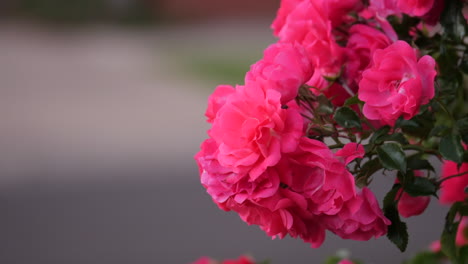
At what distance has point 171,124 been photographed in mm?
5855

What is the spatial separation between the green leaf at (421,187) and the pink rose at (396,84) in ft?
0.26

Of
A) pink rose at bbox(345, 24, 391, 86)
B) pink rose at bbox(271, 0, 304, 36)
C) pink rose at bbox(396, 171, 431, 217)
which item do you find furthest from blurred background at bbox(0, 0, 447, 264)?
pink rose at bbox(271, 0, 304, 36)

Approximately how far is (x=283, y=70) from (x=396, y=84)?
110mm

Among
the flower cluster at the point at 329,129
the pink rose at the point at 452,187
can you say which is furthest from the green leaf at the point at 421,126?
the pink rose at the point at 452,187

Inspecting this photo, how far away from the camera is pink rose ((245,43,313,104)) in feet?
2.10

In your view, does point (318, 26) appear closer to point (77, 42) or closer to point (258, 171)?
point (258, 171)

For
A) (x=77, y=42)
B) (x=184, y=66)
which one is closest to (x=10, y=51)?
(x=77, y=42)

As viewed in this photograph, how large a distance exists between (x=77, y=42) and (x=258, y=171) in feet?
34.8

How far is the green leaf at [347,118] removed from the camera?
2.18 ft

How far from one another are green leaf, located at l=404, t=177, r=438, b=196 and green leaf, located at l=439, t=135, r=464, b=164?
0.06 m

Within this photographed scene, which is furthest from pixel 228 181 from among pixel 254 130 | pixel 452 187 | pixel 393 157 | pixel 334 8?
pixel 452 187

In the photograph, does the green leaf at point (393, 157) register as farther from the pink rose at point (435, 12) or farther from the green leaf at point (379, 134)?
the pink rose at point (435, 12)

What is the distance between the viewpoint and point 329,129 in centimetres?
66

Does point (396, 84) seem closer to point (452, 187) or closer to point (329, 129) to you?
point (329, 129)
